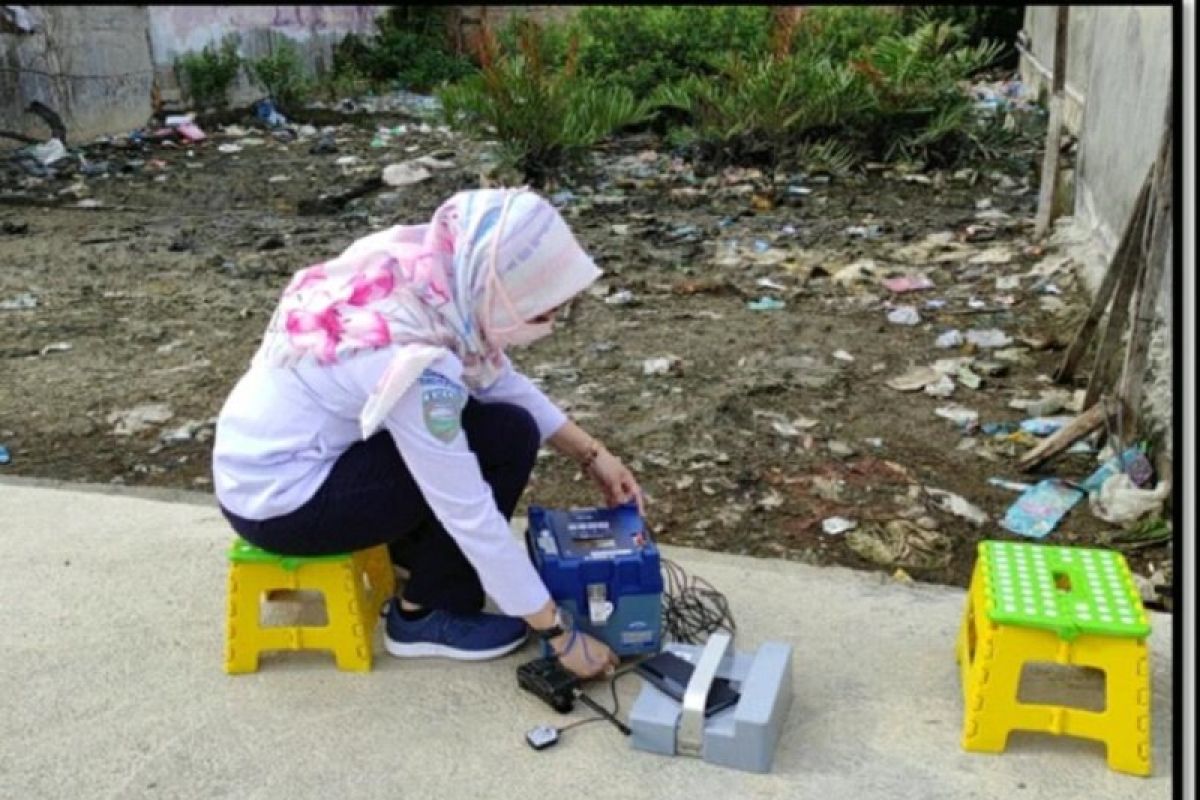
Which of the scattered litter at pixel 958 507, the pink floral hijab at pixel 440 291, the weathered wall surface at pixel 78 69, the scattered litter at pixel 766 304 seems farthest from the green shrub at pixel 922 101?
the weathered wall surface at pixel 78 69

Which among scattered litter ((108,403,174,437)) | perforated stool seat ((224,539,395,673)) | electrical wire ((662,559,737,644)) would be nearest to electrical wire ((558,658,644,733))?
electrical wire ((662,559,737,644))

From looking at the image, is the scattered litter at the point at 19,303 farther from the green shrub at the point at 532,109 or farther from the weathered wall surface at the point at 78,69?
the weathered wall surface at the point at 78,69

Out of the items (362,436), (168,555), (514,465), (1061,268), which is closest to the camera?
(362,436)

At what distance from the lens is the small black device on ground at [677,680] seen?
2227 millimetres

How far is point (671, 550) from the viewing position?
308 centimetres

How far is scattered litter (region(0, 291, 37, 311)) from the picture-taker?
5.68 metres

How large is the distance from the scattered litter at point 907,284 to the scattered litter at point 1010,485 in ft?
7.29

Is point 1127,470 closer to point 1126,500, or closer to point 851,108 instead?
point 1126,500

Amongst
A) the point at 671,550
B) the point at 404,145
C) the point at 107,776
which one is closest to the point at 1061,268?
the point at 671,550

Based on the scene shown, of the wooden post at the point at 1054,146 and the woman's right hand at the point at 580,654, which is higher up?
the wooden post at the point at 1054,146

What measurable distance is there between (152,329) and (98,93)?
7.23 meters

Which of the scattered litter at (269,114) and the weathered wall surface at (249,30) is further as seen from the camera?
the weathered wall surface at (249,30)

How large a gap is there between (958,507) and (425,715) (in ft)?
6.12
